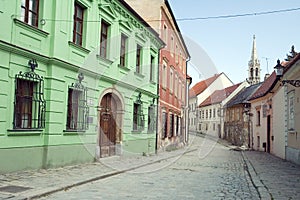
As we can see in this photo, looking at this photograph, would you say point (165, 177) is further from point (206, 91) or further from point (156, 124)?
point (206, 91)

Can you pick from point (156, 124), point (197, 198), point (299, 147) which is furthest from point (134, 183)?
point (156, 124)

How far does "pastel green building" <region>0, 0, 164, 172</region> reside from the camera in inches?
382

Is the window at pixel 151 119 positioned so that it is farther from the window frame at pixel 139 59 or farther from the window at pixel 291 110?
the window at pixel 291 110

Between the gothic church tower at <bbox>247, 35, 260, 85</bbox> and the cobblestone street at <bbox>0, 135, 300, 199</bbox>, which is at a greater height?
the gothic church tower at <bbox>247, 35, 260, 85</bbox>

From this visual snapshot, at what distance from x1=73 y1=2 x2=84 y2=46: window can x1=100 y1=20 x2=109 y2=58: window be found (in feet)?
5.52

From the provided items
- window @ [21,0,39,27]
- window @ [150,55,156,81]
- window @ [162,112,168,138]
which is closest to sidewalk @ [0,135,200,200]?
window @ [21,0,39,27]

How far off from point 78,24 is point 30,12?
8.88ft

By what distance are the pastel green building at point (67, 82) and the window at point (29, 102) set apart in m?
0.03

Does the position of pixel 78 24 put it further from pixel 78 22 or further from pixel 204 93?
pixel 204 93

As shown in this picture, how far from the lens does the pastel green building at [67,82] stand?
9.70 metres

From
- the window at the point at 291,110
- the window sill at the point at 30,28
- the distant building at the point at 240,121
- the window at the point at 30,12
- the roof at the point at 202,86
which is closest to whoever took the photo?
the window sill at the point at 30,28

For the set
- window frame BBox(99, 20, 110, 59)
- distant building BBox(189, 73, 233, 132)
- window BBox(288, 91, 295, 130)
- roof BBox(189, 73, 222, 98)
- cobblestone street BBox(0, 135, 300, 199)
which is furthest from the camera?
roof BBox(189, 73, 222, 98)

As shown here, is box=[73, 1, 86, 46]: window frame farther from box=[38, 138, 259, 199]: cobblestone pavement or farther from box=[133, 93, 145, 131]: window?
box=[133, 93, 145, 131]: window

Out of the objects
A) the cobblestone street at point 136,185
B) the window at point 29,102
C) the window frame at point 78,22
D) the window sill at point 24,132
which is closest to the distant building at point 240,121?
the cobblestone street at point 136,185
